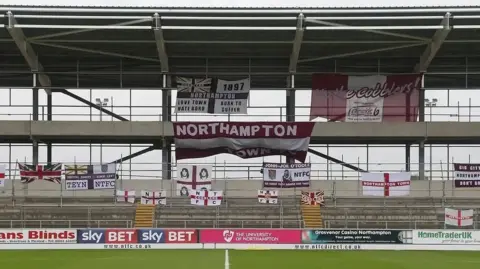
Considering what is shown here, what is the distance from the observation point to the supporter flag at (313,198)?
31.9 metres

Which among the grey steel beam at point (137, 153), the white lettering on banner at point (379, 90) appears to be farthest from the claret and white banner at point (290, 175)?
the grey steel beam at point (137, 153)

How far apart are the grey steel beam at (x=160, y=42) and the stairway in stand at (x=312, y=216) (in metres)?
11.1

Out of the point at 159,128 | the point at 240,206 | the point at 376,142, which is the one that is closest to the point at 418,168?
the point at 376,142

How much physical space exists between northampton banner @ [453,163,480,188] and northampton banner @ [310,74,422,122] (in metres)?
3.82

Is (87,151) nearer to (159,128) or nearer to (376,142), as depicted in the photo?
(159,128)

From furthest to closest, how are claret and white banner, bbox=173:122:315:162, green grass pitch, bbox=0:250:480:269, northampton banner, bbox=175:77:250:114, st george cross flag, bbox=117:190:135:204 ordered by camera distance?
northampton banner, bbox=175:77:250:114 < claret and white banner, bbox=173:122:315:162 < st george cross flag, bbox=117:190:135:204 < green grass pitch, bbox=0:250:480:269

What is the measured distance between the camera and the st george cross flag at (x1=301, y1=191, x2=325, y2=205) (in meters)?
31.9

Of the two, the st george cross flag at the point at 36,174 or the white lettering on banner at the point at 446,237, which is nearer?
the white lettering on banner at the point at 446,237

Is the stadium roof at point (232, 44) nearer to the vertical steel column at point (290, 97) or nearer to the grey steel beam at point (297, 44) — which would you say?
the grey steel beam at point (297, 44)

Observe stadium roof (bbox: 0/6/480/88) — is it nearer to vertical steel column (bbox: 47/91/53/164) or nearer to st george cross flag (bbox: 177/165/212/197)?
vertical steel column (bbox: 47/91/53/164)

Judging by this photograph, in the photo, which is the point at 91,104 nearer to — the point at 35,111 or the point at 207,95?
the point at 35,111

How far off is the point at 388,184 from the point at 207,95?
36.9ft

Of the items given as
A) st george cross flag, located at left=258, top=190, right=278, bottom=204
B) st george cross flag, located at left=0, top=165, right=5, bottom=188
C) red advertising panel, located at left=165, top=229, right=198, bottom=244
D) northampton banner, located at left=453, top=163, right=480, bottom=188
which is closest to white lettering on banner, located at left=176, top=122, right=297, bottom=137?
st george cross flag, located at left=258, top=190, right=278, bottom=204

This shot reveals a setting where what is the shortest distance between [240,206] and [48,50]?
13905mm
